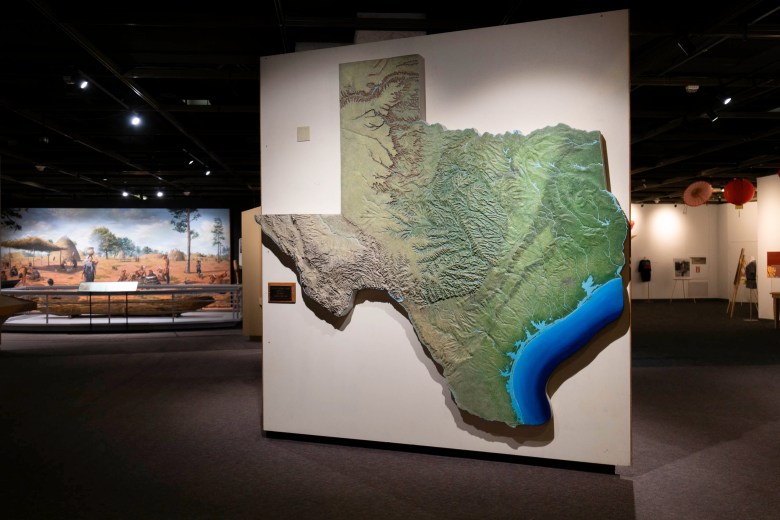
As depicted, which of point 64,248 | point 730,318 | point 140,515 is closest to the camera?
point 140,515

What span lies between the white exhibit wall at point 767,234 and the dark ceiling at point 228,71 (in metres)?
0.60

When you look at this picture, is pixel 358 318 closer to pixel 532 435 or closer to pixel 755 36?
pixel 532 435

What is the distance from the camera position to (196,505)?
3.06 metres

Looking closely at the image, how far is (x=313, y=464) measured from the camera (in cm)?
370

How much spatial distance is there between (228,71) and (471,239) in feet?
13.4

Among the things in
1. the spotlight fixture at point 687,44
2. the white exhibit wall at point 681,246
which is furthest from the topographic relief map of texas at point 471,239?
the white exhibit wall at point 681,246

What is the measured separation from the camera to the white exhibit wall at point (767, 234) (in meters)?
11.7

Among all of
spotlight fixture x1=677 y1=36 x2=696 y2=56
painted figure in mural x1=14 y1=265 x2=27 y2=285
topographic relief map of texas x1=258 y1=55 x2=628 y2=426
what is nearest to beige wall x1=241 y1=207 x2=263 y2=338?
Result: topographic relief map of texas x1=258 y1=55 x2=628 y2=426

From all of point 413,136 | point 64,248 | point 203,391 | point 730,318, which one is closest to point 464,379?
point 413,136

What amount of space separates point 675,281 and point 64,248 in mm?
18861

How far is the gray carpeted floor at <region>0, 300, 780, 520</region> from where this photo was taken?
9.96ft

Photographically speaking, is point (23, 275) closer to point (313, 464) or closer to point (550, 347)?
point (313, 464)

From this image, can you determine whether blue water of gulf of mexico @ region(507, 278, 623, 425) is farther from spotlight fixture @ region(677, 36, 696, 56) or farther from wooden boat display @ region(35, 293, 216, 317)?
wooden boat display @ region(35, 293, 216, 317)

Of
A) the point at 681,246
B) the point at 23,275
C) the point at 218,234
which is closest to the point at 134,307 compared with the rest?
the point at 218,234
